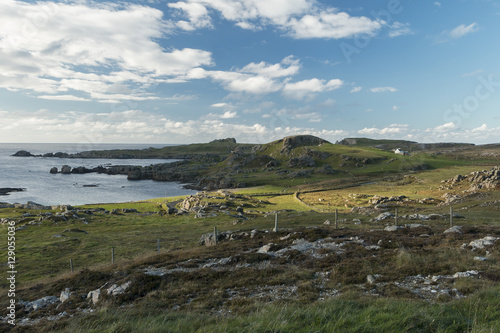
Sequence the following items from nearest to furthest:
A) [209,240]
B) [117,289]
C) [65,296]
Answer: [117,289]
[65,296]
[209,240]

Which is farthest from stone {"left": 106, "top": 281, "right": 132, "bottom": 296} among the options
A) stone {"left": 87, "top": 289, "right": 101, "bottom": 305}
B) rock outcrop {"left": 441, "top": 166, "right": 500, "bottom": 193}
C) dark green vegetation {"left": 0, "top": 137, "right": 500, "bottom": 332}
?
rock outcrop {"left": 441, "top": 166, "right": 500, "bottom": 193}

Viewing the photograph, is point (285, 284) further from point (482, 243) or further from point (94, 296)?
point (482, 243)

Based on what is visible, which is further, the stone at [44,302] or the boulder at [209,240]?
the boulder at [209,240]

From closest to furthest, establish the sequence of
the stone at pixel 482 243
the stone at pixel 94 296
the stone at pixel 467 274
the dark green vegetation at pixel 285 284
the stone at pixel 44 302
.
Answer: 1. the dark green vegetation at pixel 285 284
2. the stone at pixel 467 274
3. the stone at pixel 94 296
4. the stone at pixel 44 302
5. the stone at pixel 482 243

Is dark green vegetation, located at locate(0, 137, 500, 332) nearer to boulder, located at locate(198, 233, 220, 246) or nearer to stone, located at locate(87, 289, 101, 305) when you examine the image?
stone, located at locate(87, 289, 101, 305)

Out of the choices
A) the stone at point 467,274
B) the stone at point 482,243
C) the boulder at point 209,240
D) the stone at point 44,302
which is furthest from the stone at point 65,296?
the stone at point 482,243

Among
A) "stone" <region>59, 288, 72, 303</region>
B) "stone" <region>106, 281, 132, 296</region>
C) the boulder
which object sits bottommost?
the boulder

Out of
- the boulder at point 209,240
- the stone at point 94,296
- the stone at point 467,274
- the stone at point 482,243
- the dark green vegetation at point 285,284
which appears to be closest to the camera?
the dark green vegetation at point 285,284

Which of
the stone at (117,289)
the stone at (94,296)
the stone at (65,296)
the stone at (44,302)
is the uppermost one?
the stone at (117,289)

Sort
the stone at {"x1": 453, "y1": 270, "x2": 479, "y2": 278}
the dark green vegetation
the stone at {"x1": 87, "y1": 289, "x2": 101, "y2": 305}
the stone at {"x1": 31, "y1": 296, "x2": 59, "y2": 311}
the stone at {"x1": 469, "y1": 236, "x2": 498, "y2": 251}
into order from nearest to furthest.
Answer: the dark green vegetation
the stone at {"x1": 453, "y1": 270, "x2": 479, "y2": 278}
the stone at {"x1": 87, "y1": 289, "x2": 101, "y2": 305}
the stone at {"x1": 31, "y1": 296, "x2": 59, "y2": 311}
the stone at {"x1": 469, "y1": 236, "x2": 498, "y2": 251}

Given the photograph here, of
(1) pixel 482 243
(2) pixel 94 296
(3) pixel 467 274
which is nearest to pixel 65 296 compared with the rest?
(2) pixel 94 296

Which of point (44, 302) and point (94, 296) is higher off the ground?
point (94, 296)

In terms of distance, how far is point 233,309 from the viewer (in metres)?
12.7

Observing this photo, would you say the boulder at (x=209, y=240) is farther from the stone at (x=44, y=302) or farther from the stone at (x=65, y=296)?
the stone at (x=44, y=302)
